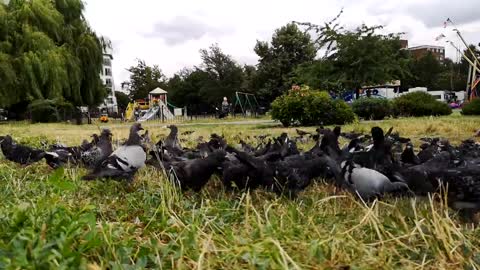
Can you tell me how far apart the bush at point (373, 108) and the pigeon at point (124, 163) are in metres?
12.5

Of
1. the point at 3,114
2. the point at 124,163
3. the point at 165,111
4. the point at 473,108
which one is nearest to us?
the point at 124,163

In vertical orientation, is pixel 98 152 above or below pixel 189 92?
below

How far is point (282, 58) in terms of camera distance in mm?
39906

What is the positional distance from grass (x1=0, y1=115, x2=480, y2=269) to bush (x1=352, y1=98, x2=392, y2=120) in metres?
13.0

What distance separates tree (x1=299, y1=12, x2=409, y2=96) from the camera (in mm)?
17750

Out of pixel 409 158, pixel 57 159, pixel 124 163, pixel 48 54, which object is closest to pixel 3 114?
pixel 48 54

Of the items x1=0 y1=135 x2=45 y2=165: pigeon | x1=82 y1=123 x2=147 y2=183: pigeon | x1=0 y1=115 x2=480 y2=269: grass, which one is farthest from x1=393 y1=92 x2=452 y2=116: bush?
x1=0 y1=115 x2=480 y2=269: grass

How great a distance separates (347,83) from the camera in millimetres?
18281

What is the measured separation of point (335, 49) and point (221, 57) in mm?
29587

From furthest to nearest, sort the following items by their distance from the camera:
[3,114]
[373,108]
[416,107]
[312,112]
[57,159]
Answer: [3,114] < [416,107] < [373,108] < [312,112] < [57,159]

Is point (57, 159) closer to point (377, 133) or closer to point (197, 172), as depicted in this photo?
point (197, 172)

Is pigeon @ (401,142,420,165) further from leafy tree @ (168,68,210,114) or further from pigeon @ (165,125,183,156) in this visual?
leafy tree @ (168,68,210,114)

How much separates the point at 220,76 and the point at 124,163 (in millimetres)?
45940

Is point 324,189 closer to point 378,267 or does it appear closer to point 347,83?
point 378,267
